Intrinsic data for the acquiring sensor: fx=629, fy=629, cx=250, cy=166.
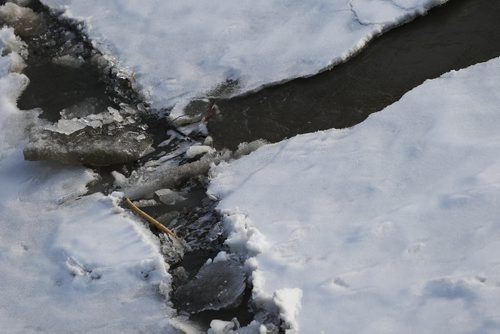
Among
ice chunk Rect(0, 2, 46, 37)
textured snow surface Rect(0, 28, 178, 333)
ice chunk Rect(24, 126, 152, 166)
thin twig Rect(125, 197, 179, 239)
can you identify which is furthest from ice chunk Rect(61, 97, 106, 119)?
ice chunk Rect(0, 2, 46, 37)

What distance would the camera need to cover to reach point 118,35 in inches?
228

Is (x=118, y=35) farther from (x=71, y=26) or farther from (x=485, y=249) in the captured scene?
(x=485, y=249)

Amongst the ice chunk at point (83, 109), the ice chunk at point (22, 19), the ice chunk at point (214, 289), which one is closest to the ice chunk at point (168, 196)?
the ice chunk at point (214, 289)

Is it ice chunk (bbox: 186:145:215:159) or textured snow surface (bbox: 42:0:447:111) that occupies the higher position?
textured snow surface (bbox: 42:0:447:111)

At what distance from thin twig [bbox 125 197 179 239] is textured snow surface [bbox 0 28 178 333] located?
71 mm

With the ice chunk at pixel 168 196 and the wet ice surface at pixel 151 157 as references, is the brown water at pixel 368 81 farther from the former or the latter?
the ice chunk at pixel 168 196

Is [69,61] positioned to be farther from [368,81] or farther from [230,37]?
[368,81]

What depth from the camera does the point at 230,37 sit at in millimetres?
5508

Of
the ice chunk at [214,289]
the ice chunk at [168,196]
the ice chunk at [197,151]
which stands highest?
the ice chunk at [197,151]

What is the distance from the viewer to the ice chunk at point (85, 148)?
461 centimetres

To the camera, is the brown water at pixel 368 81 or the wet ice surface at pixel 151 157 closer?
the wet ice surface at pixel 151 157

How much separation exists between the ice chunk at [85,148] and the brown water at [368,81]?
0.62 metres

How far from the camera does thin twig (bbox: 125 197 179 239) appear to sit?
410 centimetres

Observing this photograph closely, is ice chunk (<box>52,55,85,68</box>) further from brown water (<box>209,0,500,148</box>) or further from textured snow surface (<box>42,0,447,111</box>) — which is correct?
brown water (<box>209,0,500,148</box>)
